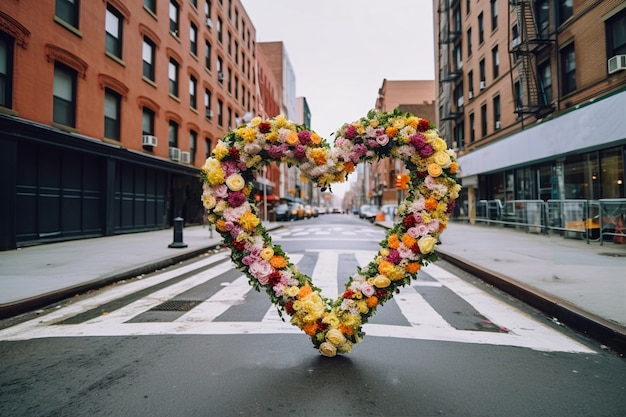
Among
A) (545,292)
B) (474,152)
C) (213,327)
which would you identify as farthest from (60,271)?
(474,152)

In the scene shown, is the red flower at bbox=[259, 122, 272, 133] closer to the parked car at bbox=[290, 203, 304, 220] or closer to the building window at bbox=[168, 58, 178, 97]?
the building window at bbox=[168, 58, 178, 97]

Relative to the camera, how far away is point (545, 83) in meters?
17.5

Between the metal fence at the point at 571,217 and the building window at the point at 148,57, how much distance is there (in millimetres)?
19199

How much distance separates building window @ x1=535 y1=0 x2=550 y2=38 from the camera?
17.0m

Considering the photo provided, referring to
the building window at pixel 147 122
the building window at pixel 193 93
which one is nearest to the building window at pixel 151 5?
the building window at pixel 193 93

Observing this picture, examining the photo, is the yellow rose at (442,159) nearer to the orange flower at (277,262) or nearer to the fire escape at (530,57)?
the orange flower at (277,262)

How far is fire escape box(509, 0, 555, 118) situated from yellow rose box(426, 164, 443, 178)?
16.8 meters

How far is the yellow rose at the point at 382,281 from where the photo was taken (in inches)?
134

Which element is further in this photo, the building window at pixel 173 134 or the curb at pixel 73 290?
the building window at pixel 173 134

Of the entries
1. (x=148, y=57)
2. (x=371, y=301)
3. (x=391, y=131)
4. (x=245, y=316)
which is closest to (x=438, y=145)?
(x=391, y=131)

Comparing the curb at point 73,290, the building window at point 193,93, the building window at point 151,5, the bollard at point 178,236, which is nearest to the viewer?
the curb at point 73,290

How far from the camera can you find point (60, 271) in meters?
7.57

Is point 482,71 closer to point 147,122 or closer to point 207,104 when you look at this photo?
point 207,104

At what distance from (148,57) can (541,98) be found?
1934 centimetres
